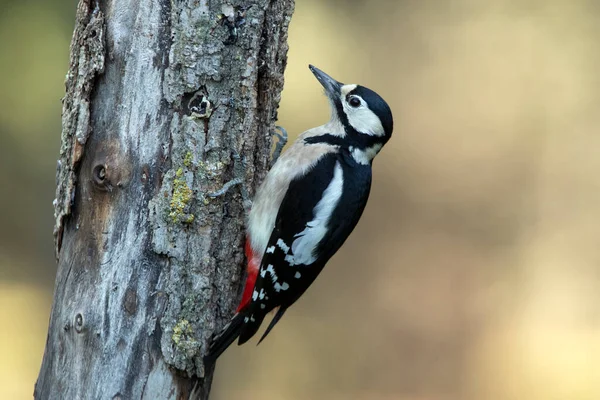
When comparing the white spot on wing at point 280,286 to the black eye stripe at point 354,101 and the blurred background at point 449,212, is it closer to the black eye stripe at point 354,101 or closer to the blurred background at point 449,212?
the black eye stripe at point 354,101

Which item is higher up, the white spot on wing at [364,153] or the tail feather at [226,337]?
the white spot on wing at [364,153]

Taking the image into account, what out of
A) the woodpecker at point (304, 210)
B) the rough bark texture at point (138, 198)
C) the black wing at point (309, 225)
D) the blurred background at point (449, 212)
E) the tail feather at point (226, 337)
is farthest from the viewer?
the blurred background at point (449, 212)

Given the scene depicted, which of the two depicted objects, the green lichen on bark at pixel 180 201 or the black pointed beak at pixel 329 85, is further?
the black pointed beak at pixel 329 85

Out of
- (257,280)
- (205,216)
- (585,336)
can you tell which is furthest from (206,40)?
(585,336)

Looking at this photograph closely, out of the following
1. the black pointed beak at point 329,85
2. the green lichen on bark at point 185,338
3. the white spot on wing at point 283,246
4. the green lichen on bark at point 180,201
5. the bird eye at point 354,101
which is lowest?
the green lichen on bark at point 185,338

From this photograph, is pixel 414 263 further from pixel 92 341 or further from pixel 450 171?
pixel 92 341

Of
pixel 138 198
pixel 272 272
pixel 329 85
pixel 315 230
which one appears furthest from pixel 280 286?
pixel 329 85

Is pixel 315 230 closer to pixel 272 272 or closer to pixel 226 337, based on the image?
pixel 272 272

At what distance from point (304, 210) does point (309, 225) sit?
55mm

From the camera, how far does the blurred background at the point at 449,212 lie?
4.55 m

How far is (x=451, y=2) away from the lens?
470 centimetres

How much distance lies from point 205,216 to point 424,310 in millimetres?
2626

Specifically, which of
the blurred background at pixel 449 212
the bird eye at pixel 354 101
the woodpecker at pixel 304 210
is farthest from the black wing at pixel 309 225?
the blurred background at pixel 449 212

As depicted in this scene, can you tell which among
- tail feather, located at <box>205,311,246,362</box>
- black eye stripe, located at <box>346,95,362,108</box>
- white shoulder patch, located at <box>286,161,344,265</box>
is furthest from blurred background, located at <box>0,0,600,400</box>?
tail feather, located at <box>205,311,246,362</box>
